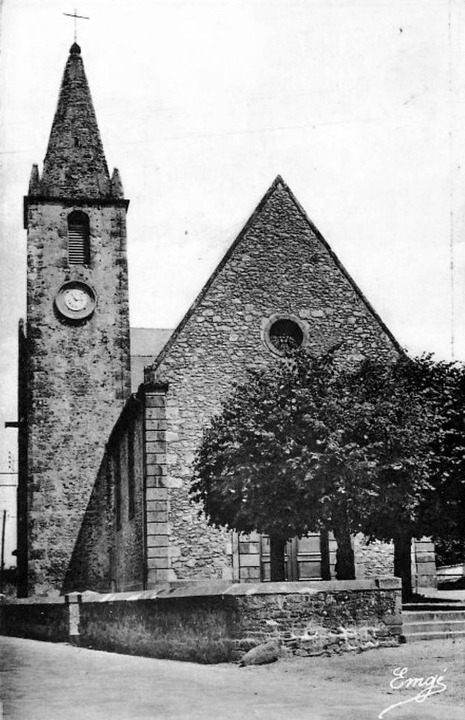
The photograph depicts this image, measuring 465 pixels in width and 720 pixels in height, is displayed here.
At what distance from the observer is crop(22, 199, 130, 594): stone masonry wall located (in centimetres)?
3441

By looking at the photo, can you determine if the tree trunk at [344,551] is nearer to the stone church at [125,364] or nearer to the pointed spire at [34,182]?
the stone church at [125,364]

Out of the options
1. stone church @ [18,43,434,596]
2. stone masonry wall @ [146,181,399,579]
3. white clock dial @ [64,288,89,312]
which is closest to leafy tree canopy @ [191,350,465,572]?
stone masonry wall @ [146,181,399,579]

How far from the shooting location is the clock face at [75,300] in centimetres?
3559

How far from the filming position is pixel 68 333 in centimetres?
3547

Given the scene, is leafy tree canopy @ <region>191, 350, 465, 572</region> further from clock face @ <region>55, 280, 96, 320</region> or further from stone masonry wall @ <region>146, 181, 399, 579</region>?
clock face @ <region>55, 280, 96, 320</region>

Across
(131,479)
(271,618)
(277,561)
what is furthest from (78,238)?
(271,618)

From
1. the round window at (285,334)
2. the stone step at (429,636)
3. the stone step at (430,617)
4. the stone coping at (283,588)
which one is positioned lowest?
the stone step at (429,636)

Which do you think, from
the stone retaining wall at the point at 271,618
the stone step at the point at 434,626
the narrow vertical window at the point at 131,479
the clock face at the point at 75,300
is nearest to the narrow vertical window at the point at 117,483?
the narrow vertical window at the point at 131,479

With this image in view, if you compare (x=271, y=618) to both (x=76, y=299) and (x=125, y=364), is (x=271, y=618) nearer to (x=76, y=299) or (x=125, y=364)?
(x=125, y=364)

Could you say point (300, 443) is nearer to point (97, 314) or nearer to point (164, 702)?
point (164, 702)

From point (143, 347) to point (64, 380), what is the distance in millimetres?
6509

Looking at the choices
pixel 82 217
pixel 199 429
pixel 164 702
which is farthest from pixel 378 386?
pixel 82 217

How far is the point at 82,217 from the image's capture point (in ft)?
121

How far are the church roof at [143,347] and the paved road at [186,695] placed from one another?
2239 centimetres
